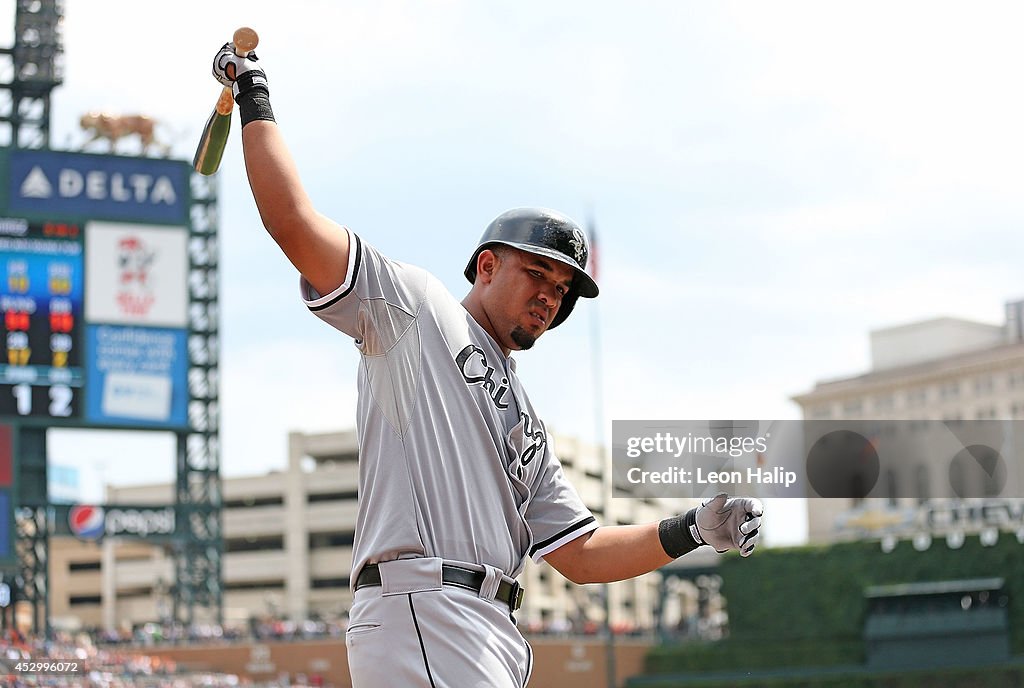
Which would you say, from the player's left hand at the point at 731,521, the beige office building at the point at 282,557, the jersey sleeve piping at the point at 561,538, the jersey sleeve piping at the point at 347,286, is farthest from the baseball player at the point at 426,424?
the beige office building at the point at 282,557

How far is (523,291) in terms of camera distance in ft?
11.7

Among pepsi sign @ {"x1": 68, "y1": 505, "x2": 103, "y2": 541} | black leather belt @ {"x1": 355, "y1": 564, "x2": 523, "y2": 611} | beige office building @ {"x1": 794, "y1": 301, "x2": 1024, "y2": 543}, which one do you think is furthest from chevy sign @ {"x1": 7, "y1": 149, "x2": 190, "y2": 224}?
beige office building @ {"x1": 794, "y1": 301, "x2": 1024, "y2": 543}

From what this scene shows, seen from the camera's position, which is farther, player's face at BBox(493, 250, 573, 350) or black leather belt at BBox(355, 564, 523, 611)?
player's face at BBox(493, 250, 573, 350)

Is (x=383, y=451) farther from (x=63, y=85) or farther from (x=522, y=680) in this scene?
(x=63, y=85)

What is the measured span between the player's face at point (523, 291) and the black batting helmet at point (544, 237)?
0.11 ft

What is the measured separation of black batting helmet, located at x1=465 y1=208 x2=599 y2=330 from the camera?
354 cm

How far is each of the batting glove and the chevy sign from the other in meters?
32.2

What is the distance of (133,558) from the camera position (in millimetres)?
88062

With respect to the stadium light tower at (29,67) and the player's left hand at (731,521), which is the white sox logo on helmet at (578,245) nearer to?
the player's left hand at (731,521)

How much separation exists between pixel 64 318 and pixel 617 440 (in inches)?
1071

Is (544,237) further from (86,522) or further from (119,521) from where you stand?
(119,521)

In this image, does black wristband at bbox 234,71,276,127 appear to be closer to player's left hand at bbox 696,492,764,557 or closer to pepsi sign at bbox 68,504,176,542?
player's left hand at bbox 696,492,764,557

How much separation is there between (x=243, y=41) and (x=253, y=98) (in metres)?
0.19

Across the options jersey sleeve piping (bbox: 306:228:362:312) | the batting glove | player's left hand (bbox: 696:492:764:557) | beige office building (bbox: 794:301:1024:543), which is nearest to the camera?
jersey sleeve piping (bbox: 306:228:362:312)
